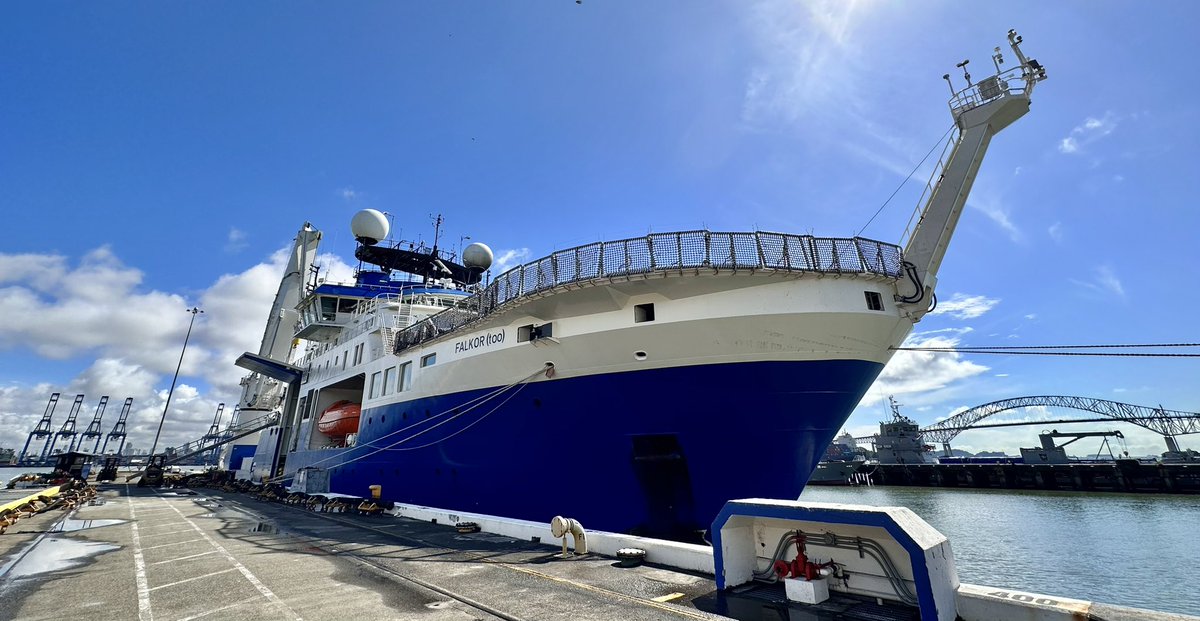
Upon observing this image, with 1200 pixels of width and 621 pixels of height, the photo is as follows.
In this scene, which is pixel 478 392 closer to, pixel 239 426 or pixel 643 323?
pixel 643 323

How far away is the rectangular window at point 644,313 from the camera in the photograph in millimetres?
11282

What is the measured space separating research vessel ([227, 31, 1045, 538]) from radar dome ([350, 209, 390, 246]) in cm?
1886

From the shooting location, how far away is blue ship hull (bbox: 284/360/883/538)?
10758 mm

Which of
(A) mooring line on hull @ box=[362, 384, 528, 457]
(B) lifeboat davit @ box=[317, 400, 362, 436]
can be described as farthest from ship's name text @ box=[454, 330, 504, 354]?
(B) lifeboat davit @ box=[317, 400, 362, 436]

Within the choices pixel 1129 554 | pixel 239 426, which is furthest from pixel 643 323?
pixel 239 426

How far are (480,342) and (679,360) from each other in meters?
6.23

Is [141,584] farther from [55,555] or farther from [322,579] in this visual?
[55,555]

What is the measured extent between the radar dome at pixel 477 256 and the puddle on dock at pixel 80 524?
65.8ft

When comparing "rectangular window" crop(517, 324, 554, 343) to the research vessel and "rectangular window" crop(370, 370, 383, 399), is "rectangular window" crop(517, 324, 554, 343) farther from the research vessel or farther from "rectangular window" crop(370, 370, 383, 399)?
"rectangular window" crop(370, 370, 383, 399)

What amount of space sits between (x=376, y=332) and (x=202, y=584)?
15115 mm

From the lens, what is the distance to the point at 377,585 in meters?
7.05

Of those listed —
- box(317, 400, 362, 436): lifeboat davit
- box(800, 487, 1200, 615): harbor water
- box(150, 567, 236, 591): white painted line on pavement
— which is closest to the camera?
box(150, 567, 236, 591): white painted line on pavement

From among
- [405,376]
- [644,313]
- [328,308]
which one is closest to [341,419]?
[405,376]

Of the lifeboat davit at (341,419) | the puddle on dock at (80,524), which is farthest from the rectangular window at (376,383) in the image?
the puddle on dock at (80,524)
